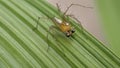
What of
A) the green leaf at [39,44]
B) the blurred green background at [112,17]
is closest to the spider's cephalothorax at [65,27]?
the green leaf at [39,44]

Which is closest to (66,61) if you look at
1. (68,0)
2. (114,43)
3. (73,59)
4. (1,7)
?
(73,59)

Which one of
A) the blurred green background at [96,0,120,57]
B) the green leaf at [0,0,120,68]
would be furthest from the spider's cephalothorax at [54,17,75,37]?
the blurred green background at [96,0,120,57]

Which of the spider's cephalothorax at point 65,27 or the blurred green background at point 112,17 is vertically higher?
the blurred green background at point 112,17

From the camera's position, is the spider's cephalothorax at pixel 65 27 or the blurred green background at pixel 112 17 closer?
the blurred green background at pixel 112 17

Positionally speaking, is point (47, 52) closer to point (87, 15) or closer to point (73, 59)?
point (73, 59)

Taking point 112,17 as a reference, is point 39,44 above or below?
below

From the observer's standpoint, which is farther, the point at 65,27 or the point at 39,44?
the point at 65,27

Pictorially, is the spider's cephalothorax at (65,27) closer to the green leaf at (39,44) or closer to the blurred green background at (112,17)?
the green leaf at (39,44)

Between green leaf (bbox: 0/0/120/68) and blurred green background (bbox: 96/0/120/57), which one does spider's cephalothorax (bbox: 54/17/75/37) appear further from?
blurred green background (bbox: 96/0/120/57)

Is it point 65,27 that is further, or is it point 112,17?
point 65,27
